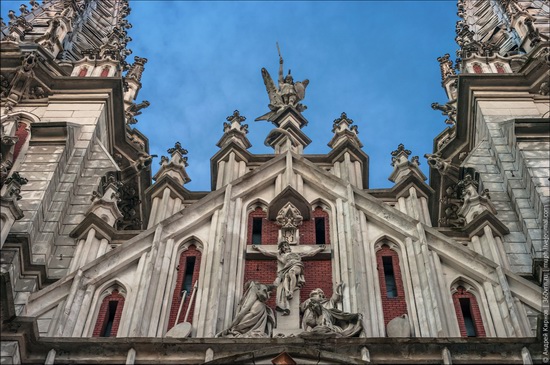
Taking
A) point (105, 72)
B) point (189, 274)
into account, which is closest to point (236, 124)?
point (105, 72)

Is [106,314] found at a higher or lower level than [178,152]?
lower

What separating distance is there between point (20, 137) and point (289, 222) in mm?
7048

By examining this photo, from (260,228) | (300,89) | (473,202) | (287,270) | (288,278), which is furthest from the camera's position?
(300,89)

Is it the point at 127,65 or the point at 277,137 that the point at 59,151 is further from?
the point at 127,65

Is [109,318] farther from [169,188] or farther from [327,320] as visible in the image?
[169,188]

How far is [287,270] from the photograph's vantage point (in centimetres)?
1975

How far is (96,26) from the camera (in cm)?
3928

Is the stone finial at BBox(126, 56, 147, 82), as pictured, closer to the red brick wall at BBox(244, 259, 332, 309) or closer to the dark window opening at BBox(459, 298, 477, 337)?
the red brick wall at BBox(244, 259, 332, 309)

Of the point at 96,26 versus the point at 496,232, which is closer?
the point at 496,232

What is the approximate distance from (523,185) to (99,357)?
1007 cm

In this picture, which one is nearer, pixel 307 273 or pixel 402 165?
pixel 307 273

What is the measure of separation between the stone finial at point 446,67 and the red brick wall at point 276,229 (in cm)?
1279

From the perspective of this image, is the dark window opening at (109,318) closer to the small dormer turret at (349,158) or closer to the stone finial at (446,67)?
the small dormer turret at (349,158)

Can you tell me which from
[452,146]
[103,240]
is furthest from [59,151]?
[452,146]
